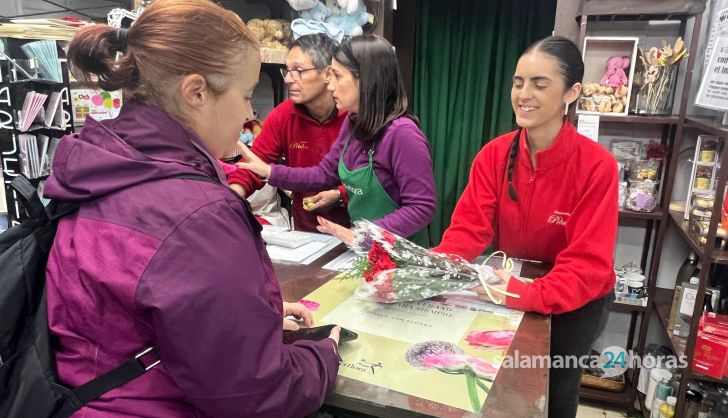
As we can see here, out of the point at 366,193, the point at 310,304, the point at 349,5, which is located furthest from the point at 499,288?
the point at 349,5

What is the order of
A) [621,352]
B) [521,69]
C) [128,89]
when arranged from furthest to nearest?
1. [621,352]
2. [521,69]
3. [128,89]

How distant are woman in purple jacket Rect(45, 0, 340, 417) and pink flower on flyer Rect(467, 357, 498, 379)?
341mm

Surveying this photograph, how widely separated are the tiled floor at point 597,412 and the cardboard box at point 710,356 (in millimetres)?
625

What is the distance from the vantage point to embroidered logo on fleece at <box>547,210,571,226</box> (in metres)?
1.53

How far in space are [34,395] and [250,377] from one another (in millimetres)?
317

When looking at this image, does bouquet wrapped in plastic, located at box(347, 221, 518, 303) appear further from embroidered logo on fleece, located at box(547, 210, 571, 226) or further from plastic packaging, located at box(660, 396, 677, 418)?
plastic packaging, located at box(660, 396, 677, 418)

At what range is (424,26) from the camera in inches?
126

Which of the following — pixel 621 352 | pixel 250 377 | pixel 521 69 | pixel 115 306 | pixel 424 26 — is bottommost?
pixel 621 352

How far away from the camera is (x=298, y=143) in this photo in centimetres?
235

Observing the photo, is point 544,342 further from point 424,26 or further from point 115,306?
point 424,26

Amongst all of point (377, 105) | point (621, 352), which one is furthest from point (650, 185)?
point (377, 105)

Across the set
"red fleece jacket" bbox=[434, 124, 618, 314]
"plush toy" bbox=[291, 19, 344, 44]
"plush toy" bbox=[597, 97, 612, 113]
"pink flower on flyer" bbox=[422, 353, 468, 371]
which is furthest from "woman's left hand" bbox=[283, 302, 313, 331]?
"plush toy" bbox=[597, 97, 612, 113]

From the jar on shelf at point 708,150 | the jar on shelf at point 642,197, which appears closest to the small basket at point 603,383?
the jar on shelf at point 642,197

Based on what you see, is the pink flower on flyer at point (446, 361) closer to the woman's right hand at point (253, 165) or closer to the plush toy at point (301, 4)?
the woman's right hand at point (253, 165)
